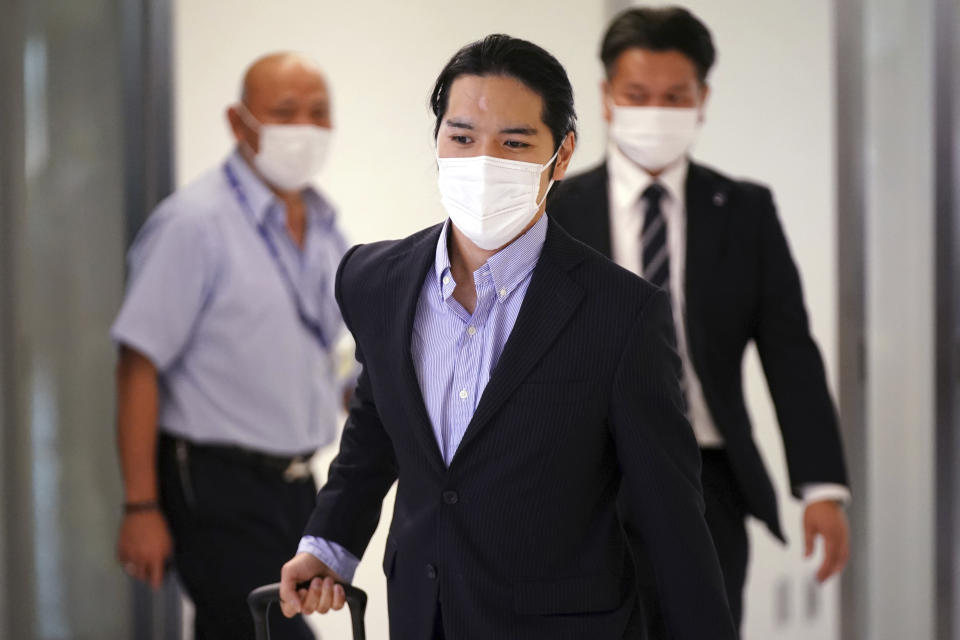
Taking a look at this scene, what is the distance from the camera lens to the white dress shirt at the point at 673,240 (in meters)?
2.24

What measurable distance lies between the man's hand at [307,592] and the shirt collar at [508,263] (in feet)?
1.29

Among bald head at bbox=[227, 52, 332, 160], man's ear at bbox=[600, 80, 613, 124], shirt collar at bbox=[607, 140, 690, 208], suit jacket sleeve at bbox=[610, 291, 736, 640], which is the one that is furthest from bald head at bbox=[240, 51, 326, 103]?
suit jacket sleeve at bbox=[610, 291, 736, 640]

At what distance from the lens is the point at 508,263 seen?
1.43m

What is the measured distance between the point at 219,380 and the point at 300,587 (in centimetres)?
141

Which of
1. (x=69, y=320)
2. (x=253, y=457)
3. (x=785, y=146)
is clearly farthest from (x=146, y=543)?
(x=785, y=146)

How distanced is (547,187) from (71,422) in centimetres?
206

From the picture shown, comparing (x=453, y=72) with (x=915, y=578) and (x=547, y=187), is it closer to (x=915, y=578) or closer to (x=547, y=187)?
(x=547, y=187)

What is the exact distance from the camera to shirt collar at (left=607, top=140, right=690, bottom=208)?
2307 millimetres

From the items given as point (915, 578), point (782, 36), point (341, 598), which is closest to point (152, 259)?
point (341, 598)

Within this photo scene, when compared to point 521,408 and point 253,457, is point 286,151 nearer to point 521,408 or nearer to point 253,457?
point 253,457

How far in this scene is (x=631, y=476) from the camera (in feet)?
4.53

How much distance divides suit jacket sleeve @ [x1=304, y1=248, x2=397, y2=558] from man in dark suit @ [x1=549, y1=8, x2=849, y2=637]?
0.78m

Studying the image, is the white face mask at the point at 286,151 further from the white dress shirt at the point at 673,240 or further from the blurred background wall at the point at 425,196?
the white dress shirt at the point at 673,240

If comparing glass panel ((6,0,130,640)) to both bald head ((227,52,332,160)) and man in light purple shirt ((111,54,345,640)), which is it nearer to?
man in light purple shirt ((111,54,345,640))
